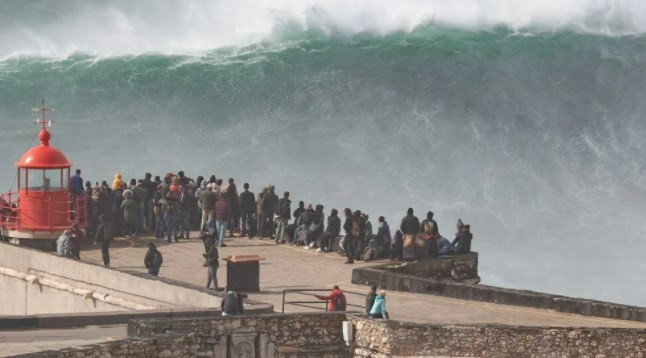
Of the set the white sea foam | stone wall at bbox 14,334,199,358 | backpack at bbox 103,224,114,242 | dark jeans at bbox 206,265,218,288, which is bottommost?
stone wall at bbox 14,334,199,358

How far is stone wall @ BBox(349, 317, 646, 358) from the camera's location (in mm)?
32094

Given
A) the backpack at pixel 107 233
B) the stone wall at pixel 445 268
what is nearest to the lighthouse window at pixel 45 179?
the backpack at pixel 107 233

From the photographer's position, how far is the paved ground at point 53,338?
101 ft

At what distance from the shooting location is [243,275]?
120 feet

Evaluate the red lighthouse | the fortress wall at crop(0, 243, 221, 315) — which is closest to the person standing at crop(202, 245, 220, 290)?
the fortress wall at crop(0, 243, 221, 315)

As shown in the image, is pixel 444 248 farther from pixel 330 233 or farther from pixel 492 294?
pixel 492 294

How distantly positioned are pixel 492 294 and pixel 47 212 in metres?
8.85

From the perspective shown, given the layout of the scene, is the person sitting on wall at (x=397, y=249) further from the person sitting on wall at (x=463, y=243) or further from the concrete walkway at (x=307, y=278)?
the person sitting on wall at (x=463, y=243)

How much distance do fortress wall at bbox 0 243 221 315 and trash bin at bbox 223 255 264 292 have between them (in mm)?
1429

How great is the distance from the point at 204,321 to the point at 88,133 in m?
33.2

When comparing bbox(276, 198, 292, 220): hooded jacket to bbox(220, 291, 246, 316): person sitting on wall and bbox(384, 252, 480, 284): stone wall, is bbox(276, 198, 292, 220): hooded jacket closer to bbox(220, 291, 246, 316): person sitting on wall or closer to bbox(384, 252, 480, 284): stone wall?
bbox(384, 252, 480, 284): stone wall

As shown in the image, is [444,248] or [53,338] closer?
[53,338]

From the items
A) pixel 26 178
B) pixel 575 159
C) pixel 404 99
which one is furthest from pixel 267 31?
pixel 26 178

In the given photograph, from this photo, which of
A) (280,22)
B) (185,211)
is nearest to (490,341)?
(185,211)
